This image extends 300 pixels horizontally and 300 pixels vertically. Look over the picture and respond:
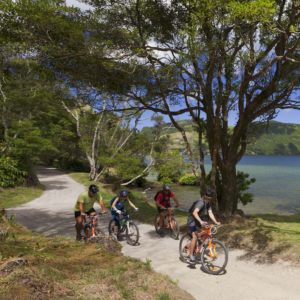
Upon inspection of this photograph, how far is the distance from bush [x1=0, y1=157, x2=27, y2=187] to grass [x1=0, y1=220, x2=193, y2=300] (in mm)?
14469

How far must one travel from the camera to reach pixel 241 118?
10.0 meters

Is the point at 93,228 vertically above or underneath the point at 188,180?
above

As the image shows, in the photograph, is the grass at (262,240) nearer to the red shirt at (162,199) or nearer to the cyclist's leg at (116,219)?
the red shirt at (162,199)

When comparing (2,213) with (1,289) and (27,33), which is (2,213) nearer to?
(1,289)

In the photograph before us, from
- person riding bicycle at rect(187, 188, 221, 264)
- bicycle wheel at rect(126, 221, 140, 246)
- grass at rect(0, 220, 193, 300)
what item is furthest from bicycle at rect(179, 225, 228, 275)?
bicycle wheel at rect(126, 221, 140, 246)

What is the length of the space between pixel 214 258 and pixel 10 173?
668 inches

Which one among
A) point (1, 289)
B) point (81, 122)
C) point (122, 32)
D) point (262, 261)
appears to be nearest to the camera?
point (1, 289)

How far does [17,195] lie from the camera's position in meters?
17.3

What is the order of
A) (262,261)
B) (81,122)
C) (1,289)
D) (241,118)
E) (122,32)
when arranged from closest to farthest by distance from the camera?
(1,289)
(262,261)
(122,32)
(241,118)
(81,122)

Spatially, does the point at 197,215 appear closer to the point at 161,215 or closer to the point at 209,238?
the point at 209,238

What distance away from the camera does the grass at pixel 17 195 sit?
50.1 ft

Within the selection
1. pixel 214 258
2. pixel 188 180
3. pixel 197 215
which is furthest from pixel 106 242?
pixel 188 180

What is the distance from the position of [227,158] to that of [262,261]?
4.61 metres

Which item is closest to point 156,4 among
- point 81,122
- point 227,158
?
point 227,158
